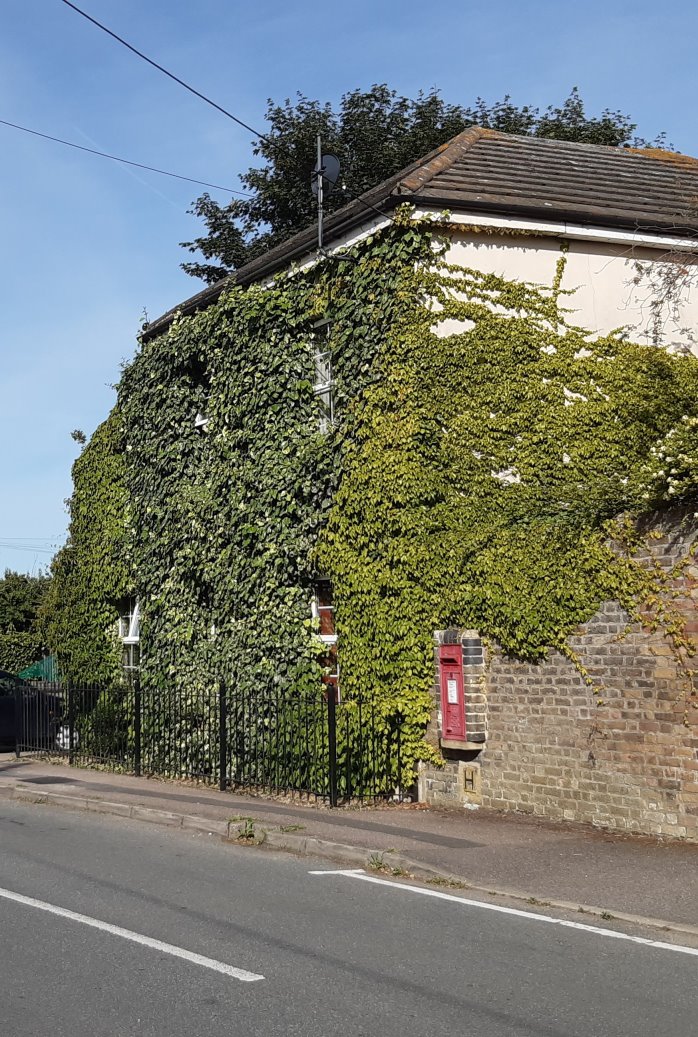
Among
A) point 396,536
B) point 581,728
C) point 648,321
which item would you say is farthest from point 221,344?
point 581,728

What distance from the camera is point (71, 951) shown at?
599 centimetres

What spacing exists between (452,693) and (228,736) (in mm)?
4428

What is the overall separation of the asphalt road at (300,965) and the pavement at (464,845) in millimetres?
550

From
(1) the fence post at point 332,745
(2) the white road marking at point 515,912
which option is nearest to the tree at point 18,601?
(1) the fence post at point 332,745

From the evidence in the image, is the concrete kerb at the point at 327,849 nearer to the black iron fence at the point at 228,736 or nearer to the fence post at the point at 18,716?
the black iron fence at the point at 228,736

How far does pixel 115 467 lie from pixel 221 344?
13.3ft

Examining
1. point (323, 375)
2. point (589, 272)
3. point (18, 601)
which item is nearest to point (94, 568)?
point (323, 375)

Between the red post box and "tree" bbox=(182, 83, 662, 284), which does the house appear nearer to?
the red post box

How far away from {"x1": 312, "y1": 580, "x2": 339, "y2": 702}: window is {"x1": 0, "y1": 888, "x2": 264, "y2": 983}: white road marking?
7302 mm

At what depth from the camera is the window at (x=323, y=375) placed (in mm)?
15008

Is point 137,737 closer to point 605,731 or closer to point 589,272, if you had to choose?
point 605,731

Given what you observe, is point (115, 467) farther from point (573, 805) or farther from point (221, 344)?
point (573, 805)

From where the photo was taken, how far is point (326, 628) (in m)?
15.1

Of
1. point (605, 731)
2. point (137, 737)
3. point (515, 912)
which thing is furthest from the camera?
point (137, 737)
